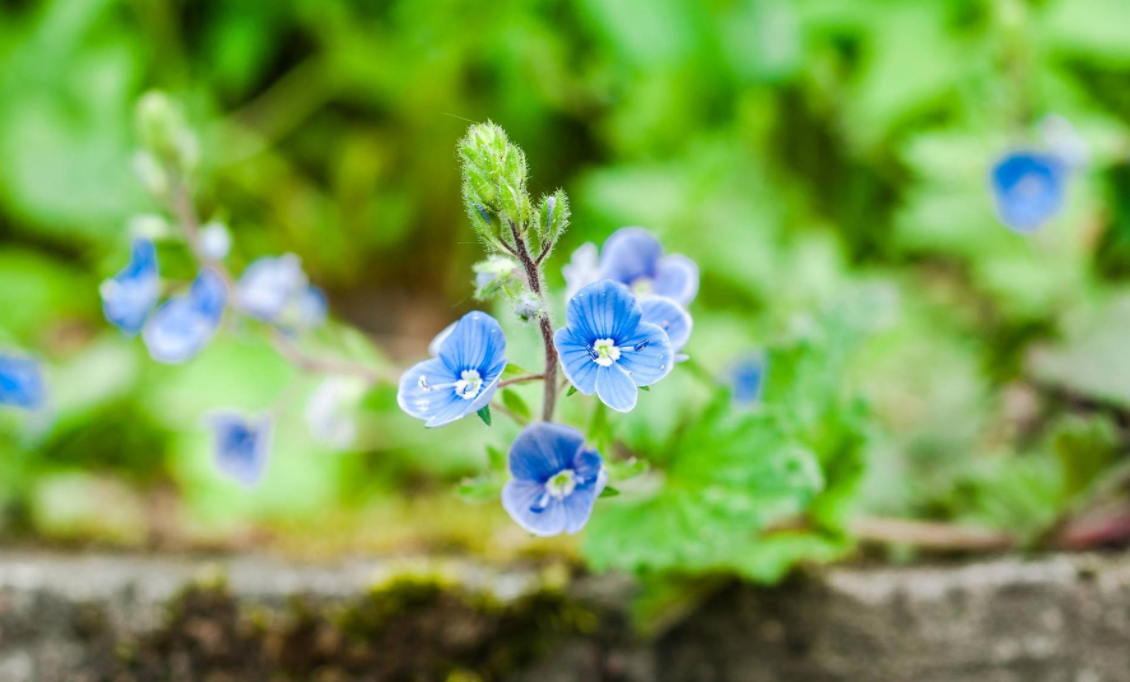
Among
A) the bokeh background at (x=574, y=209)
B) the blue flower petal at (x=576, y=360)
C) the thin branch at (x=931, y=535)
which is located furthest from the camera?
the bokeh background at (x=574, y=209)

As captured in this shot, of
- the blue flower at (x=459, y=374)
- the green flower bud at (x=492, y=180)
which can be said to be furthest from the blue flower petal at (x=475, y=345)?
the green flower bud at (x=492, y=180)

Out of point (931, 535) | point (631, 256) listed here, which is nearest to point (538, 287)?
point (631, 256)

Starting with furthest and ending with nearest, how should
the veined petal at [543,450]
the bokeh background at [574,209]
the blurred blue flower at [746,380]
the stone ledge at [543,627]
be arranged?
the bokeh background at [574,209] < the blurred blue flower at [746,380] < the stone ledge at [543,627] < the veined petal at [543,450]

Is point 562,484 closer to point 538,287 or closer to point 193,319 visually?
point 538,287

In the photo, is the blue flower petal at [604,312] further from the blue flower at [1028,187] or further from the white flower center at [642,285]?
the blue flower at [1028,187]

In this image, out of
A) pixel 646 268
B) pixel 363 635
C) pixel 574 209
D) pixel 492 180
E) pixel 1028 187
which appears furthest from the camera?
pixel 574 209

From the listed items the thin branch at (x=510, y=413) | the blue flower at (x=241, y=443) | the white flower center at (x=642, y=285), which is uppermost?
the blue flower at (x=241, y=443)

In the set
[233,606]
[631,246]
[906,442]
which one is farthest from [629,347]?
[906,442]
